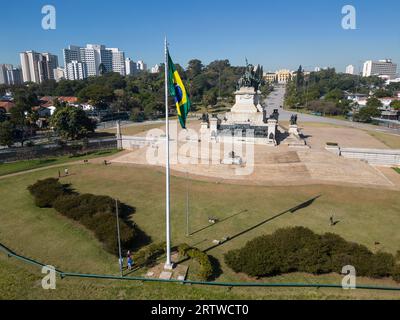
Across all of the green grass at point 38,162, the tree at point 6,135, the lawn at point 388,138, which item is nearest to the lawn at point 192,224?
the green grass at point 38,162

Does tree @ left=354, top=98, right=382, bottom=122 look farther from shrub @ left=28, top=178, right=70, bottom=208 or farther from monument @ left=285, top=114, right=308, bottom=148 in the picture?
shrub @ left=28, top=178, right=70, bottom=208

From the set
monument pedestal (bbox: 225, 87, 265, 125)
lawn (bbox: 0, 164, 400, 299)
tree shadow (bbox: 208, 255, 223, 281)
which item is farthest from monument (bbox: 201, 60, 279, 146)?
tree shadow (bbox: 208, 255, 223, 281)

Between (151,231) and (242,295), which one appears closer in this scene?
(242,295)

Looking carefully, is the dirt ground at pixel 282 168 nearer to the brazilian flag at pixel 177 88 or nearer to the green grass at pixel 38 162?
the green grass at pixel 38 162

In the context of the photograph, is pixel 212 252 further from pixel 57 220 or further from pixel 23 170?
pixel 23 170

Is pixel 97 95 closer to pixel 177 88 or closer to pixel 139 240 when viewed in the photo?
pixel 139 240
